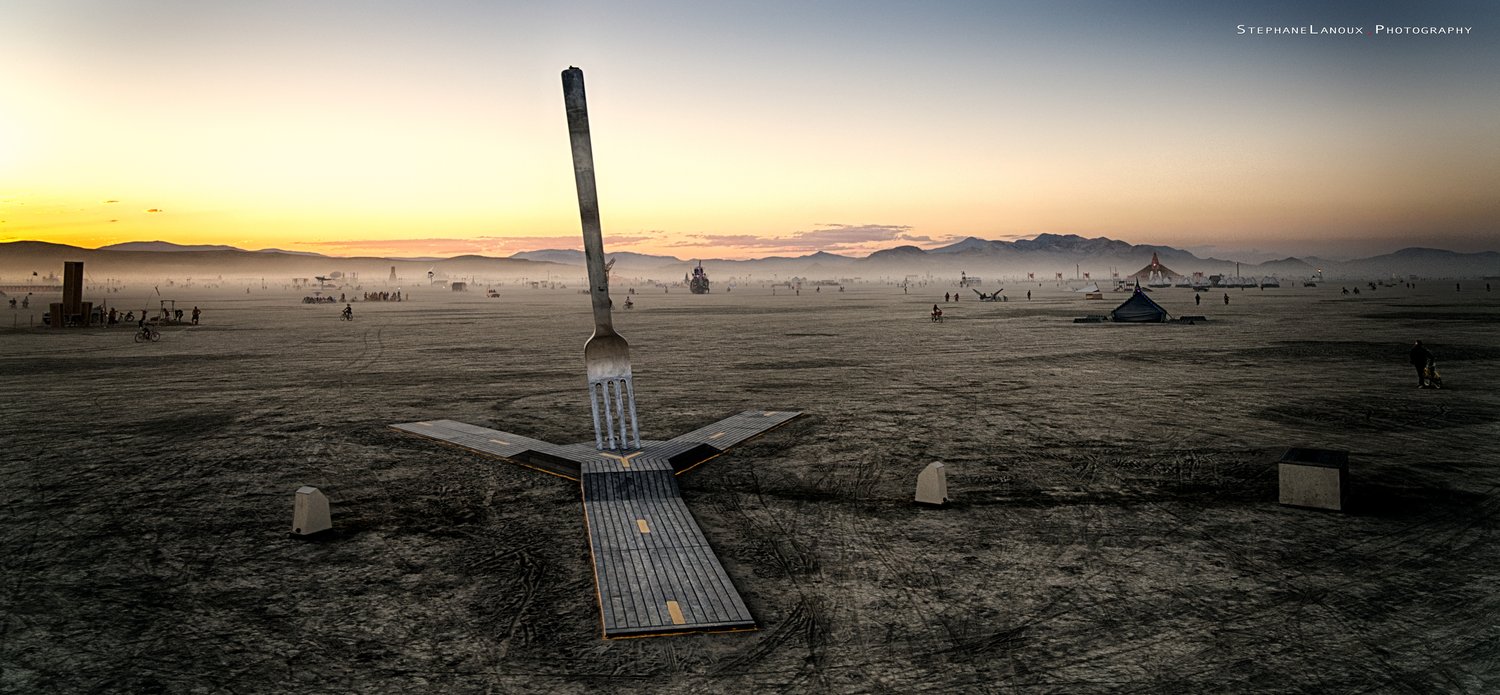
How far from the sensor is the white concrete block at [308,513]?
41.8ft

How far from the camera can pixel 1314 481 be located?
13797 mm

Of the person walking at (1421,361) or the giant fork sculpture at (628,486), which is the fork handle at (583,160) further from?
the person walking at (1421,361)

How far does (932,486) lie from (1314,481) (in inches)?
238

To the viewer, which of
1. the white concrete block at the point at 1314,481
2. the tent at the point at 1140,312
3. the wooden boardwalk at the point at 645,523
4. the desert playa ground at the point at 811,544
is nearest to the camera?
the desert playa ground at the point at 811,544

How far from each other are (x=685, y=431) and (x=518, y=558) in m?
8.82

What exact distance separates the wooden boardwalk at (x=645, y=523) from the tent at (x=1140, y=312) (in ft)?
150

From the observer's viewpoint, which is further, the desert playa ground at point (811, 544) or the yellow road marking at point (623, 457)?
the yellow road marking at point (623, 457)

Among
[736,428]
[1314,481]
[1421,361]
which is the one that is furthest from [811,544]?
[1421,361]

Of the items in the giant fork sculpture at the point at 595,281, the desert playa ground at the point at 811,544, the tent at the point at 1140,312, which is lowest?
the desert playa ground at the point at 811,544


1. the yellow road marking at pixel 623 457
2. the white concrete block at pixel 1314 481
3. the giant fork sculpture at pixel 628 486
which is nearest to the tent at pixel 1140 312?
the giant fork sculpture at pixel 628 486

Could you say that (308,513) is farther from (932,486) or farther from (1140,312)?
(1140,312)

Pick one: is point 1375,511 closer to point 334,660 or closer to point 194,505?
point 334,660

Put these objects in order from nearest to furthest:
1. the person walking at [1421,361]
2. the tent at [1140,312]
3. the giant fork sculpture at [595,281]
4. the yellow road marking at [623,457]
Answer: the yellow road marking at [623,457]
the giant fork sculpture at [595,281]
the person walking at [1421,361]
the tent at [1140,312]

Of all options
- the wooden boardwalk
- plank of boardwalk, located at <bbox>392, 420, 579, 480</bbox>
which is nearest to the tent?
the wooden boardwalk
